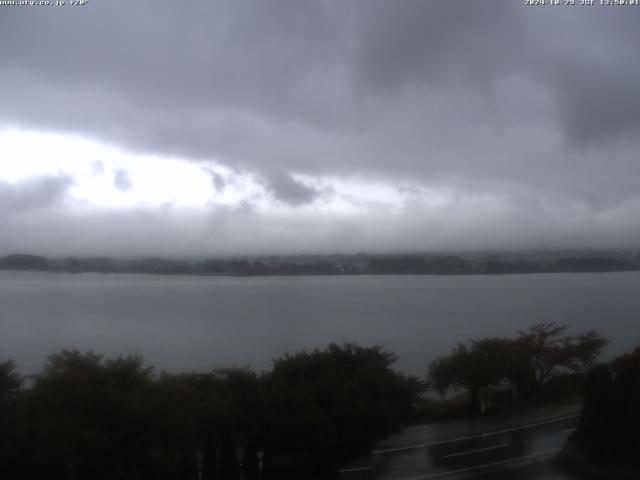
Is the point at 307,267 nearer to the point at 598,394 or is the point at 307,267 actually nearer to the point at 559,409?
the point at 559,409

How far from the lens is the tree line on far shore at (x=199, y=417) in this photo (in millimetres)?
10734

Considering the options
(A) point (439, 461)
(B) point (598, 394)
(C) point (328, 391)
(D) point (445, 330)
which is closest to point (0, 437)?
(C) point (328, 391)

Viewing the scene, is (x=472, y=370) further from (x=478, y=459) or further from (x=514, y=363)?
(x=478, y=459)

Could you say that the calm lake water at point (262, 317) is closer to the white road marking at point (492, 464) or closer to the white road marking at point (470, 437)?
the white road marking at point (470, 437)

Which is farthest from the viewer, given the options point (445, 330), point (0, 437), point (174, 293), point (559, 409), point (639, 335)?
point (174, 293)

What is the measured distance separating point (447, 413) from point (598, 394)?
8.08 meters

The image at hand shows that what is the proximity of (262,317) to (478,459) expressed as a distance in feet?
122

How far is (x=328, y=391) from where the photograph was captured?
13.9 meters

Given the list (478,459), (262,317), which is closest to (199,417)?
(478,459)

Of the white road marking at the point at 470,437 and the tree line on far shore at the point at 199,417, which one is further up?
the tree line on far shore at the point at 199,417

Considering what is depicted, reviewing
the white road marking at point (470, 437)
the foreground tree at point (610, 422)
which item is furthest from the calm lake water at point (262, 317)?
the foreground tree at point (610, 422)

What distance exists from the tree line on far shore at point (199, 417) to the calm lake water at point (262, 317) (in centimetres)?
1481

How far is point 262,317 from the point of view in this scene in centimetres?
5128

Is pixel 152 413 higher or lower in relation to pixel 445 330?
higher
